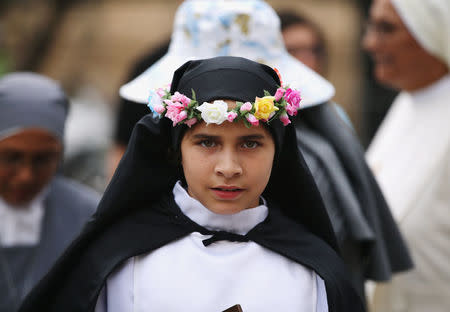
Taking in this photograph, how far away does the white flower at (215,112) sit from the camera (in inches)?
110

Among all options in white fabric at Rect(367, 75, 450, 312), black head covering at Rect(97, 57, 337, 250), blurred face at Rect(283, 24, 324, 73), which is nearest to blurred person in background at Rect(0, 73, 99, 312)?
black head covering at Rect(97, 57, 337, 250)

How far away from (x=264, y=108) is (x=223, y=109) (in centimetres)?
16

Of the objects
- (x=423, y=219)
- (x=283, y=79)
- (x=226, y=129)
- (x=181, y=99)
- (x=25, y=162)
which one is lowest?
(x=423, y=219)

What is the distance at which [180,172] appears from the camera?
126 inches

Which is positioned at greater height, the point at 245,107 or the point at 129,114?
the point at 245,107

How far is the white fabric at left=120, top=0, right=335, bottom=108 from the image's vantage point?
3.63 meters

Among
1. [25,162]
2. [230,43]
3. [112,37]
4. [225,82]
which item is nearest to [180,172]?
[225,82]

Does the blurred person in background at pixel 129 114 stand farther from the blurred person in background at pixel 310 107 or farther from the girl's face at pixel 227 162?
the girl's face at pixel 227 162

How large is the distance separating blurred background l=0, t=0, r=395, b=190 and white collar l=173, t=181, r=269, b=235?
7.23 metres

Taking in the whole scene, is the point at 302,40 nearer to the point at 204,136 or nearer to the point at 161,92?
the point at 161,92

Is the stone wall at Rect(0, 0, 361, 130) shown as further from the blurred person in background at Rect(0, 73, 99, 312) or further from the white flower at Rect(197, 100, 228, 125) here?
the white flower at Rect(197, 100, 228, 125)

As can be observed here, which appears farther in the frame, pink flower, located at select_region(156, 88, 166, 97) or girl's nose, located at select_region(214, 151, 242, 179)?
pink flower, located at select_region(156, 88, 166, 97)

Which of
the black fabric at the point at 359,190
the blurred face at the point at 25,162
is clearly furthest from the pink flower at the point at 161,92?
the blurred face at the point at 25,162

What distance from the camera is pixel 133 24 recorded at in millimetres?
10578
